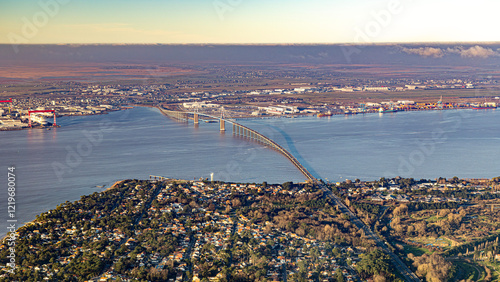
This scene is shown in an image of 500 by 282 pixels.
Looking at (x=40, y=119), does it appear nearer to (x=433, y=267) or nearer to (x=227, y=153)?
(x=227, y=153)

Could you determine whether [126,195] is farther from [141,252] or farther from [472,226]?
[472,226]

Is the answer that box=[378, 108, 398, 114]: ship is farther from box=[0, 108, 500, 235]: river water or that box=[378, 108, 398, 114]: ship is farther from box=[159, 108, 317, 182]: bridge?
box=[159, 108, 317, 182]: bridge

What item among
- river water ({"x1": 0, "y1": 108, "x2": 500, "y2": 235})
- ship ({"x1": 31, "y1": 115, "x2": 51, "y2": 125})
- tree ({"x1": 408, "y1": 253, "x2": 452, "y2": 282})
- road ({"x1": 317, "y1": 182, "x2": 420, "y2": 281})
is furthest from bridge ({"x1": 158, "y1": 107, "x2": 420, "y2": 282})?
ship ({"x1": 31, "y1": 115, "x2": 51, "y2": 125})

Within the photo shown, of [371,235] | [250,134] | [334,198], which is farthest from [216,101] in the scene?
[371,235]

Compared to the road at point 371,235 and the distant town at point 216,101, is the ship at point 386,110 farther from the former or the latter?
the road at point 371,235

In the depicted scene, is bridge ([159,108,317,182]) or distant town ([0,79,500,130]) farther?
distant town ([0,79,500,130])

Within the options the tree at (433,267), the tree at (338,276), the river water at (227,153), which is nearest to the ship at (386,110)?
the river water at (227,153)
